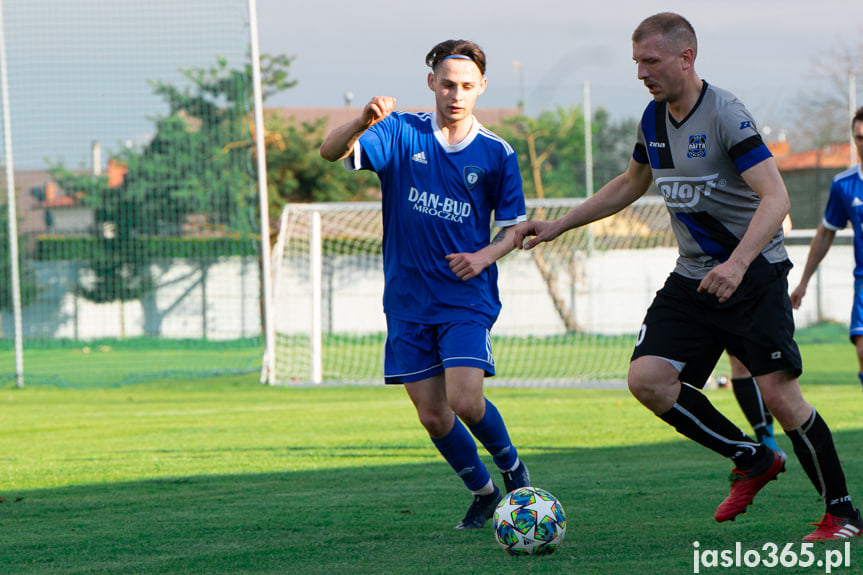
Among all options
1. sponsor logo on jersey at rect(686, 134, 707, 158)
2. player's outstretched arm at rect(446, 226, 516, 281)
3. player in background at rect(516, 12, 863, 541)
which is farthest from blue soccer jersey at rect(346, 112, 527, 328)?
sponsor logo on jersey at rect(686, 134, 707, 158)

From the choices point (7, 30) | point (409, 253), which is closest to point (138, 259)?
point (7, 30)

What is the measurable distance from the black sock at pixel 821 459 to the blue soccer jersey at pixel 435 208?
1.51 m

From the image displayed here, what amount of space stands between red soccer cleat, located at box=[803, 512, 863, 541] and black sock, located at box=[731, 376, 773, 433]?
2673 millimetres

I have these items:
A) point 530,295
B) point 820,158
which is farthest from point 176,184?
point 820,158

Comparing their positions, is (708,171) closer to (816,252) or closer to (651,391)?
(651,391)

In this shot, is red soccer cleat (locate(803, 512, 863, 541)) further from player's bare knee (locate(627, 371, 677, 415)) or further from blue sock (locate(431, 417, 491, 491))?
blue sock (locate(431, 417, 491, 491))

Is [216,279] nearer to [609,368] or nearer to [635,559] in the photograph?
[609,368]

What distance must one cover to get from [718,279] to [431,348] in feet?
4.80

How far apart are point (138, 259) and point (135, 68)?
9.89ft

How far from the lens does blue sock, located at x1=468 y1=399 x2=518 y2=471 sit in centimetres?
483

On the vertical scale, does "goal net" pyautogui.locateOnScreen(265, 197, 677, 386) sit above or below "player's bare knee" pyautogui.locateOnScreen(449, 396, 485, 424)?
below

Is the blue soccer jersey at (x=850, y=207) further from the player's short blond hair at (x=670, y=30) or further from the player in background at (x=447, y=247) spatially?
the player's short blond hair at (x=670, y=30)

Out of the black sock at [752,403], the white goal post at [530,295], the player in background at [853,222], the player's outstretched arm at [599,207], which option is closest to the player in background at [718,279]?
the player's outstretched arm at [599,207]

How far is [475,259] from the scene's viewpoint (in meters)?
4.73
